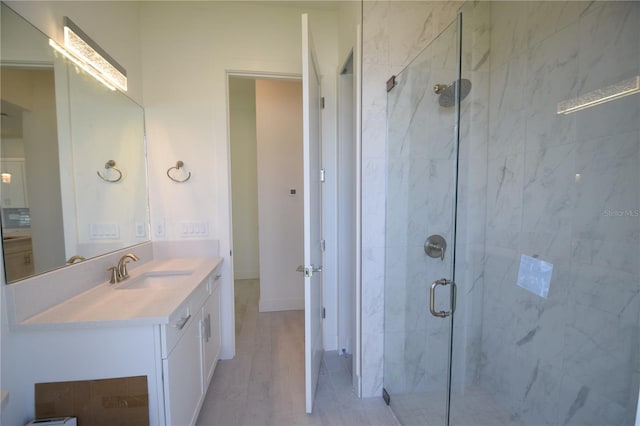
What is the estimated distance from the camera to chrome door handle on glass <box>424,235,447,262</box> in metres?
1.52

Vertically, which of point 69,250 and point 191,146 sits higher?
point 191,146

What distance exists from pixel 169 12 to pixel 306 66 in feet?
4.64

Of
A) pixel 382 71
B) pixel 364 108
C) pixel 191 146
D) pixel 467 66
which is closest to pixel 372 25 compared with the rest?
pixel 382 71

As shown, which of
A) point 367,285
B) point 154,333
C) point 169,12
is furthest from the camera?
point 169,12

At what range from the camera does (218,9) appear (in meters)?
1.99

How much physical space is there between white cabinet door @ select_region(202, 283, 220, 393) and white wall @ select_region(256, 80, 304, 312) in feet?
3.42

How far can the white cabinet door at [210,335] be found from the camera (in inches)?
63.9

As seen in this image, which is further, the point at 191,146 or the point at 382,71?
the point at 191,146

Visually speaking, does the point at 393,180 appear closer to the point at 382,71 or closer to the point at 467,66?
the point at 382,71

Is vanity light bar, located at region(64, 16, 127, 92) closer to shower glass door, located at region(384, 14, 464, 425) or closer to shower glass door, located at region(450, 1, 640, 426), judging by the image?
shower glass door, located at region(384, 14, 464, 425)

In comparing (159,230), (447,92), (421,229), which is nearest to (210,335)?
(159,230)

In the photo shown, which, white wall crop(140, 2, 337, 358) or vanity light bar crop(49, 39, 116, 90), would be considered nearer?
vanity light bar crop(49, 39, 116, 90)

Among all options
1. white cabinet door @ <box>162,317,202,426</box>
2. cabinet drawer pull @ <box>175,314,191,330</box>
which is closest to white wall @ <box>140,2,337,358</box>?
white cabinet door @ <box>162,317,202,426</box>

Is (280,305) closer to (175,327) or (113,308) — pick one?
(175,327)
